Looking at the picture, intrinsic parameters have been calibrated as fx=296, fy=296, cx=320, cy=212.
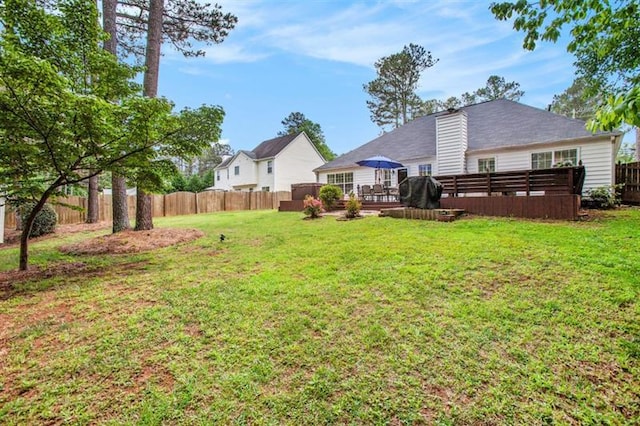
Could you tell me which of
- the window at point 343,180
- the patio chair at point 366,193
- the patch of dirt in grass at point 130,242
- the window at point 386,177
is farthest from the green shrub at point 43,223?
the window at point 386,177

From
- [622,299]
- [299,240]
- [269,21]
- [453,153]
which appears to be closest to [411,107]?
[453,153]

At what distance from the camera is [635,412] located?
1.97m

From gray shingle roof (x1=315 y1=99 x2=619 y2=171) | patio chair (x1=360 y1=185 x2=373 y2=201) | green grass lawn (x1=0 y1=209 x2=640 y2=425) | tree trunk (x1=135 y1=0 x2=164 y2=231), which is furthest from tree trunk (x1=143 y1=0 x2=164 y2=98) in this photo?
gray shingle roof (x1=315 y1=99 x2=619 y2=171)

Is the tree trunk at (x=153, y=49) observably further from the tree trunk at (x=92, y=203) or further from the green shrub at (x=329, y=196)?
the green shrub at (x=329, y=196)

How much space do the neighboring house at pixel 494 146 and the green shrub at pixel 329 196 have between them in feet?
11.9

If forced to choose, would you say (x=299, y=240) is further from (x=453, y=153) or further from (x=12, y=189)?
(x=453, y=153)

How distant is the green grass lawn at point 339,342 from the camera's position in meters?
2.02

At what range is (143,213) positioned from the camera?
27.1ft

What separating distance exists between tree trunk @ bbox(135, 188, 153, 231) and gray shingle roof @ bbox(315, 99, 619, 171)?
35.5 feet

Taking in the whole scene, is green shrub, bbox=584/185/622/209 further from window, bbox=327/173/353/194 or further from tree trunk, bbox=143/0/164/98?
tree trunk, bbox=143/0/164/98

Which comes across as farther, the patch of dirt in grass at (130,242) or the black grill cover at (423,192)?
the black grill cover at (423,192)

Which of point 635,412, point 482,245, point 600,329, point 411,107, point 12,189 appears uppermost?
Answer: point 411,107

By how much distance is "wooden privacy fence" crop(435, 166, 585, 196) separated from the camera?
744cm

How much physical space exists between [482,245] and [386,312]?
2.98m
